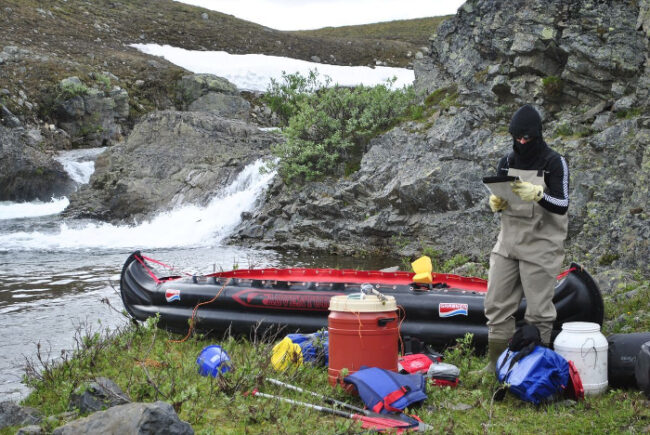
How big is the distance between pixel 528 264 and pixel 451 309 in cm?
148

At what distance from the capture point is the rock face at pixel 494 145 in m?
11.0

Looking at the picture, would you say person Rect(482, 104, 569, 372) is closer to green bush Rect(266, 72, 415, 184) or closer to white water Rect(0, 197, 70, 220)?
green bush Rect(266, 72, 415, 184)

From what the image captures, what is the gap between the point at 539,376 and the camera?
184 inches

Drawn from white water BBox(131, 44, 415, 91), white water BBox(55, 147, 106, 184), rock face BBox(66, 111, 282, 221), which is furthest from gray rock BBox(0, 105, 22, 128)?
white water BBox(131, 44, 415, 91)

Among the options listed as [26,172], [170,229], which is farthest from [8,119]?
[170,229]

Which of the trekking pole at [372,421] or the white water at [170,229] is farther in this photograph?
the white water at [170,229]

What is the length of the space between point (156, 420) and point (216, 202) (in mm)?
16551

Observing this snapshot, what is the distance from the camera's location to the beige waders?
5098mm

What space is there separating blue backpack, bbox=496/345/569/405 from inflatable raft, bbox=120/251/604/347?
122 cm

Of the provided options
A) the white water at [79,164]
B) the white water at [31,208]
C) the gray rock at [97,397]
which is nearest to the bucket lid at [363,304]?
the gray rock at [97,397]

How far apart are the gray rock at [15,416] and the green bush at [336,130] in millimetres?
12812

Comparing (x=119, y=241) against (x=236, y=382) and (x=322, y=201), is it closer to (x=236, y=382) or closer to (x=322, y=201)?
(x=322, y=201)

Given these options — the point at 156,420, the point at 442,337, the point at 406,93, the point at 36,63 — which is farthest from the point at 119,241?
the point at 36,63

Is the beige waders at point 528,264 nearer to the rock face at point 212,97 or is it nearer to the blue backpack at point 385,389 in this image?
the blue backpack at point 385,389
